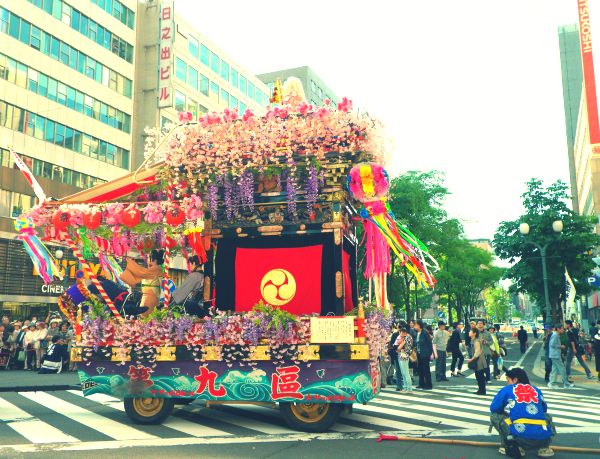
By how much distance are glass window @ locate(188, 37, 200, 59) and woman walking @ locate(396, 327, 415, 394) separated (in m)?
40.5

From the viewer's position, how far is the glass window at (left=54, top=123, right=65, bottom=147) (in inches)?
1412

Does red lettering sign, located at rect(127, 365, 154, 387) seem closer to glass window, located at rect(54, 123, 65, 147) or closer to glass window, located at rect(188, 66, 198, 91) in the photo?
glass window, located at rect(54, 123, 65, 147)

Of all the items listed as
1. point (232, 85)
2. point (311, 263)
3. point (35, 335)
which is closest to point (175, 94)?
point (232, 85)

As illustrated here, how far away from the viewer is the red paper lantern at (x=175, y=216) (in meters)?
9.59

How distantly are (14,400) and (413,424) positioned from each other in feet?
29.8

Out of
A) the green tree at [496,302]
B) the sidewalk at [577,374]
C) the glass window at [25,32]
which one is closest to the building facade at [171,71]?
the glass window at [25,32]

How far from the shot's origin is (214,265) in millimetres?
10227

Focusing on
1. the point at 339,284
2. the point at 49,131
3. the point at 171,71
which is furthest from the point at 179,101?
the point at 339,284

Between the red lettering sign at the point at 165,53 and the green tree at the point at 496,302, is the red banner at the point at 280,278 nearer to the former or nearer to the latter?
the red lettering sign at the point at 165,53

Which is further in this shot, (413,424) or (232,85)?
(232,85)

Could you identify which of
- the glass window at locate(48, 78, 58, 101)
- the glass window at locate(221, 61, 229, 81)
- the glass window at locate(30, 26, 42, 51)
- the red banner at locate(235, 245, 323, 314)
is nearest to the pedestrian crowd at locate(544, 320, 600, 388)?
the red banner at locate(235, 245, 323, 314)

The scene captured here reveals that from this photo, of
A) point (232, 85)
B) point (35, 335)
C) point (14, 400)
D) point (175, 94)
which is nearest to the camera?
point (14, 400)

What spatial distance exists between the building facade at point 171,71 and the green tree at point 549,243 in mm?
19301

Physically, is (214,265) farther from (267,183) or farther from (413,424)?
(413,424)
